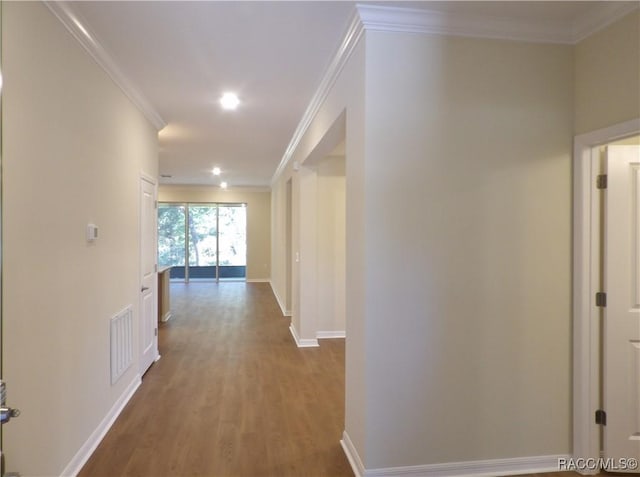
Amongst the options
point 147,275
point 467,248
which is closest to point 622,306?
point 467,248

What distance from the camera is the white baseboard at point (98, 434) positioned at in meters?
2.28

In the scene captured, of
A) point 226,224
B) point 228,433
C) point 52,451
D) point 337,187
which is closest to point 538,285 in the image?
point 228,433

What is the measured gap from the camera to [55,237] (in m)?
2.07

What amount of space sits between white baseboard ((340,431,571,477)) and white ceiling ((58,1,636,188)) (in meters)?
2.46

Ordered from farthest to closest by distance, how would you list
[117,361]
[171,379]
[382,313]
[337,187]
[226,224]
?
[226,224]
[337,187]
[171,379]
[117,361]
[382,313]

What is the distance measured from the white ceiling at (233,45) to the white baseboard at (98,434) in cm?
244

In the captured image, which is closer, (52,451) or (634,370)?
(52,451)

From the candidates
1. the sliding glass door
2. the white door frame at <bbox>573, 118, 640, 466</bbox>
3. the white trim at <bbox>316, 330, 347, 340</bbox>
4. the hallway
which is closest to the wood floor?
the hallway

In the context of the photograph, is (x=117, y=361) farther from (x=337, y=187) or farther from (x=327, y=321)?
(x=337, y=187)

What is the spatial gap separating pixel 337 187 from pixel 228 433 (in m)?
3.22

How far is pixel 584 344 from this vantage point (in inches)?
91.7

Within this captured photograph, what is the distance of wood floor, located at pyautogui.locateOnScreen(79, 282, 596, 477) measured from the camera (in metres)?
2.43

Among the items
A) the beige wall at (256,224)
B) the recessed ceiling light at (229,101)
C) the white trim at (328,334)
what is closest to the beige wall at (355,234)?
the recessed ceiling light at (229,101)

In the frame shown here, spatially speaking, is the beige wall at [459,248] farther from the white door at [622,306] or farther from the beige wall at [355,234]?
the white door at [622,306]
